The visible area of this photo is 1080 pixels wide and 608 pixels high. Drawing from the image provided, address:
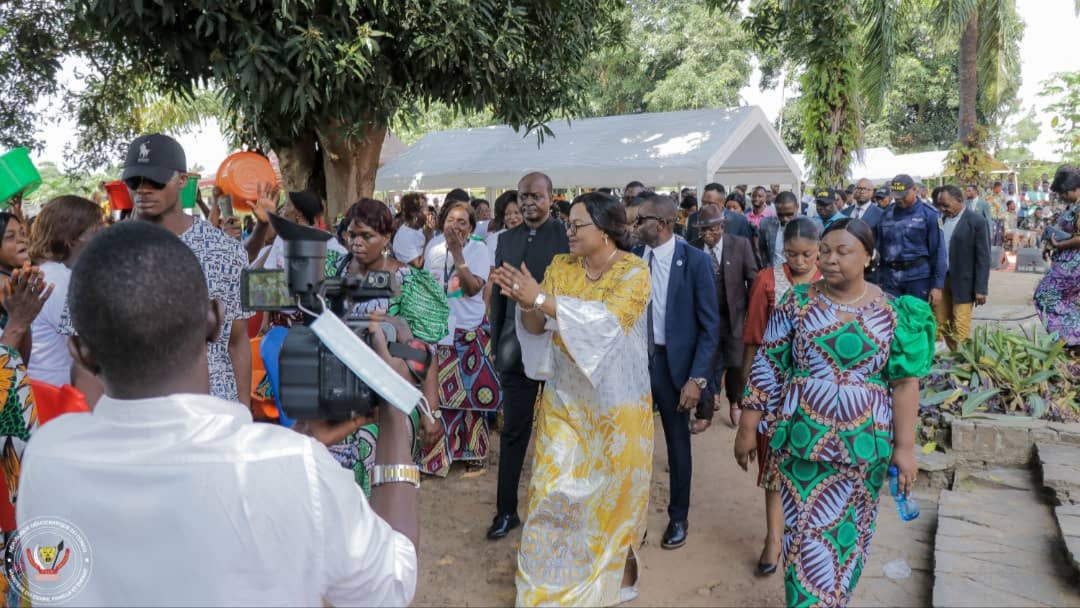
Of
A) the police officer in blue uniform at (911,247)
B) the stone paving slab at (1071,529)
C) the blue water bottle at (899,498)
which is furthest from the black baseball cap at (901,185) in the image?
the blue water bottle at (899,498)

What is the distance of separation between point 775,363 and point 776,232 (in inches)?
240

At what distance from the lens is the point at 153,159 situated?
2.96 meters

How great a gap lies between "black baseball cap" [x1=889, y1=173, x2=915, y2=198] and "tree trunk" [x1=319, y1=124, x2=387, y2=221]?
532cm

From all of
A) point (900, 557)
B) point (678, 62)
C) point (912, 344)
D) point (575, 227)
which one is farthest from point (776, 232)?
point (678, 62)

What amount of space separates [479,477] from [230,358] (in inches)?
113

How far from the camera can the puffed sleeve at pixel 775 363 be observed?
3.20m

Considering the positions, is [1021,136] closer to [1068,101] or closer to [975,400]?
[1068,101]

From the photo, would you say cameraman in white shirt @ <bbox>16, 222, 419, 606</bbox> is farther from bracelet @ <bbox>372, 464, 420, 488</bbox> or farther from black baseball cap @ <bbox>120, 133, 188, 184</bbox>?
black baseball cap @ <bbox>120, 133, 188, 184</bbox>

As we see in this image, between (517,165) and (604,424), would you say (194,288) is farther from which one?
(517,165)

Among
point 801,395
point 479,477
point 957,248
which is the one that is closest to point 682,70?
point 957,248

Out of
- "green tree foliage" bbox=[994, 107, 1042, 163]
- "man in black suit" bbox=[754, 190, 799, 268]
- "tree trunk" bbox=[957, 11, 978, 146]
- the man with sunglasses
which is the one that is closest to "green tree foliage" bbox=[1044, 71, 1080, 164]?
"tree trunk" bbox=[957, 11, 978, 146]

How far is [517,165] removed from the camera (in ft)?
46.0

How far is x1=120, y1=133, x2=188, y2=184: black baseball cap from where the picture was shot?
294 centimetres

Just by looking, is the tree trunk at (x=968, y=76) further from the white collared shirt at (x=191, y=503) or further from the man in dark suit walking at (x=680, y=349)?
the white collared shirt at (x=191, y=503)
